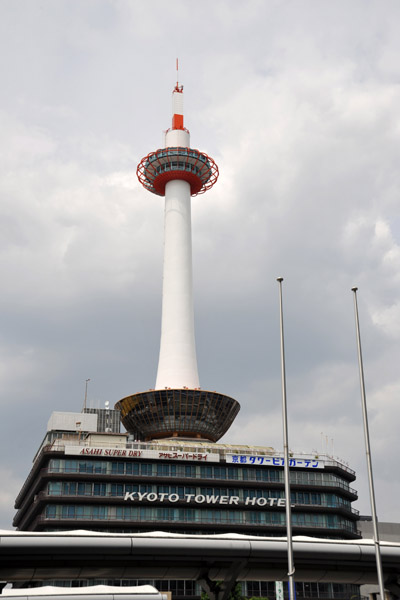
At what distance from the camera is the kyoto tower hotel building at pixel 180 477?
10750 cm

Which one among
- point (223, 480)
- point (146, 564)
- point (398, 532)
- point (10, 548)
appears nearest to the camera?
point (10, 548)

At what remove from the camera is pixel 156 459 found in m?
113

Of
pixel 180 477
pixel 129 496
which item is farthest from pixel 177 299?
pixel 129 496

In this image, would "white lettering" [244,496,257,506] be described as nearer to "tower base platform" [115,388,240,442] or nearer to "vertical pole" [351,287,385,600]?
"tower base platform" [115,388,240,442]

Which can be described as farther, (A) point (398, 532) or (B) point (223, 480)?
(A) point (398, 532)

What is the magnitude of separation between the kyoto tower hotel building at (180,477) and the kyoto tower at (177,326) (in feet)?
0.75

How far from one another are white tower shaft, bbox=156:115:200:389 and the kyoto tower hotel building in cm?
22

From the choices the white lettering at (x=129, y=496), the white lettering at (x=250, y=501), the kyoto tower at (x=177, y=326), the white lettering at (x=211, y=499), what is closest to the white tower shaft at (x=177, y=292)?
the kyoto tower at (x=177, y=326)

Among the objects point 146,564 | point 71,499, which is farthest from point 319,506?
point 146,564

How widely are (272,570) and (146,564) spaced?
10193 millimetres

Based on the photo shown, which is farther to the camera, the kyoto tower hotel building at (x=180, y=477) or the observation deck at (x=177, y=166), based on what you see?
the observation deck at (x=177, y=166)

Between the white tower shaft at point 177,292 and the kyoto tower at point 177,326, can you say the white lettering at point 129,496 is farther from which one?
the white tower shaft at point 177,292

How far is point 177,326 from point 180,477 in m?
28.3

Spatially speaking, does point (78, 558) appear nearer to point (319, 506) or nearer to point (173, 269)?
point (319, 506)
